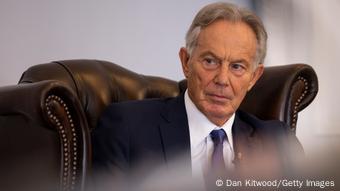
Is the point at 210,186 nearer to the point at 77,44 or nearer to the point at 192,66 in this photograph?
the point at 192,66

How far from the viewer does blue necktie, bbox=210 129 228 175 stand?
2.74 ft

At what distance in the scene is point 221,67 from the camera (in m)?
0.91

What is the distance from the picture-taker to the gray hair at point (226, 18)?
3.06 feet

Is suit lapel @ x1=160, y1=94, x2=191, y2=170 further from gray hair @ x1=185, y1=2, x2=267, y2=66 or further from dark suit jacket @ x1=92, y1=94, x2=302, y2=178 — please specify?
gray hair @ x1=185, y1=2, x2=267, y2=66

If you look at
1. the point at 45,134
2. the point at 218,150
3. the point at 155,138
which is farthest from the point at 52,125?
the point at 218,150

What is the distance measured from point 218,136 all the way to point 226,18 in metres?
0.26

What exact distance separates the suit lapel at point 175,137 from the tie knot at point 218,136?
6cm

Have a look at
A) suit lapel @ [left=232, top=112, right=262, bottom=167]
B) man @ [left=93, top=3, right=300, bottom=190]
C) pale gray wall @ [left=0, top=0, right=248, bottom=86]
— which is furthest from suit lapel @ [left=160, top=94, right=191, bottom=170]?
pale gray wall @ [left=0, top=0, right=248, bottom=86]

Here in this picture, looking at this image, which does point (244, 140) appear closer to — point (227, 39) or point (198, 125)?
point (198, 125)

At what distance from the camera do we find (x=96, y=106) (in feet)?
4.00

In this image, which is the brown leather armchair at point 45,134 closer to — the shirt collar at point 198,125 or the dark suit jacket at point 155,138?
the dark suit jacket at point 155,138

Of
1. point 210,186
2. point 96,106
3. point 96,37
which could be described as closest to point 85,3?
point 96,37

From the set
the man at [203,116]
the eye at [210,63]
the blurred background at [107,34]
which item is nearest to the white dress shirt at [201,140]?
the man at [203,116]

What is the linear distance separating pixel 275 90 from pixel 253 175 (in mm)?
750
